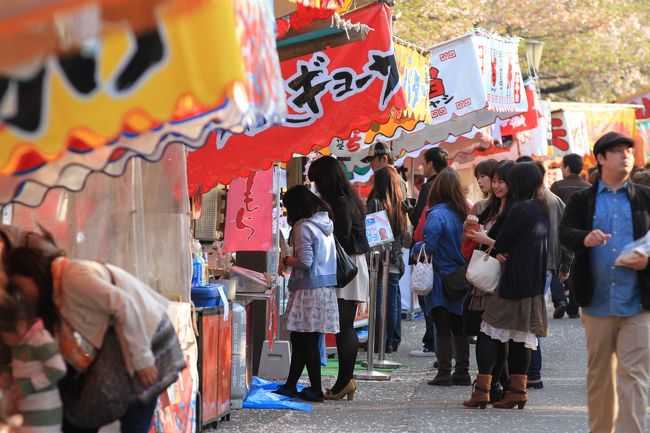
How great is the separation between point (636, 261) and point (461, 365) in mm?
4295

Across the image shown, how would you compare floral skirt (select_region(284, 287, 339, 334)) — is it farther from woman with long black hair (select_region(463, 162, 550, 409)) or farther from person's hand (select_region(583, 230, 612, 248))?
person's hand (select_region(583, 230, 612, 248))

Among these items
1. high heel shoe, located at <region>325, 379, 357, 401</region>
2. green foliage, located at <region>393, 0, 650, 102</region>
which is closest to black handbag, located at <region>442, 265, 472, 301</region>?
high heel shoe, located at <region>325, 379, 357, 401</region>

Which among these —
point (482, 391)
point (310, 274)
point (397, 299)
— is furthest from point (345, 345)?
point (397, 299)

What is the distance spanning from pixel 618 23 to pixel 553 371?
19.4 meters

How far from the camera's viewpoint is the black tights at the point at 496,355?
32.5 ft

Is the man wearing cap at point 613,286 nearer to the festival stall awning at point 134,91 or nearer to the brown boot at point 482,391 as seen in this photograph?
the brown boot at point 482,391

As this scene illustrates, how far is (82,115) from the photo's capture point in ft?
15.6

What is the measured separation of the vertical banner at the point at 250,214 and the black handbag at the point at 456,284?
1.78 meters

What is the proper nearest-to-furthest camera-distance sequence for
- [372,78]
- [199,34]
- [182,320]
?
[199,34] < [182,320] < [372,78]

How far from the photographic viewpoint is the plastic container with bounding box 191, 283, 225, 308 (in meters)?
8.84

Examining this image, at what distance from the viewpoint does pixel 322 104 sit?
33.4 feet

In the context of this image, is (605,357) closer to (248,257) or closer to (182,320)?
(182,320)

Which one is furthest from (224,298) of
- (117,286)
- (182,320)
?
(117,286)

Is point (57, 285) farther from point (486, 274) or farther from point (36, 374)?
point (486, 274)
